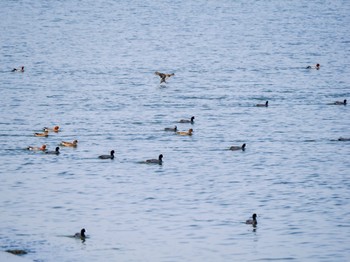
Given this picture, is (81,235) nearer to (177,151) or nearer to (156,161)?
(156,161)

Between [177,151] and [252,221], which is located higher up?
[177,151]

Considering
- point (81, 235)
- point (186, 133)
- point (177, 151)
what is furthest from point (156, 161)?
point (81, 235)

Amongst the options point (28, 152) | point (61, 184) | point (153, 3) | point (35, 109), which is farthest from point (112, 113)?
point (153, 3)

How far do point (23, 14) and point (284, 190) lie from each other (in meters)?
107

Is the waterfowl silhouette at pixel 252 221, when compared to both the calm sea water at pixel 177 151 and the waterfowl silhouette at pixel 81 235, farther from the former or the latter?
the waterfowl silhouette at pixel 81 235

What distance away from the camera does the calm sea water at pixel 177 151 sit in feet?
130

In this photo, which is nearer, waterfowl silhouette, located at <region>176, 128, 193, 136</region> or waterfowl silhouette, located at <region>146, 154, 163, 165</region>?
waterfowl silhouette, located at <region>146, 154, 163, 165</region>

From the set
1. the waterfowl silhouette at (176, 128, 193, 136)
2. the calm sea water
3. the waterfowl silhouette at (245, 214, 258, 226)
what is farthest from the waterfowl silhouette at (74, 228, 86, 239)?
the waterfowl silhouette at (176, 128, 193, 136)

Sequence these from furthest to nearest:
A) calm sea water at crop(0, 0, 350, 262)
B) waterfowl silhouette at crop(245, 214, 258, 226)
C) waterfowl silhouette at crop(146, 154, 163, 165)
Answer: waterfowl silhouette at crop(146, 154, 163, 165) < waterfowl silhouette at crop(245, 214, 258, 226) < calm sea water at crop(0, 0, 350, 262)

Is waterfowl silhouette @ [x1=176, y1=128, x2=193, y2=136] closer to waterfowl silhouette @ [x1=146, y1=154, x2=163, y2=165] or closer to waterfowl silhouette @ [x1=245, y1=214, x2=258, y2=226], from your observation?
waterfowl silhouette @ [x1=146, y1=154, x2=163, y2=165]

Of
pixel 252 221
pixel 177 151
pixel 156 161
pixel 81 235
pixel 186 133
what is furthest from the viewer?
pixel 186 133

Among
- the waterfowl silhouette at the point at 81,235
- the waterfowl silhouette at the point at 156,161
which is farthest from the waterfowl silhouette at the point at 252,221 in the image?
the waterfowl silhouette at the point at 156,161

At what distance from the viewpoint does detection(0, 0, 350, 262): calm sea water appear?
39.7 meters

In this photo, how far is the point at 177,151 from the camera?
56375mm
